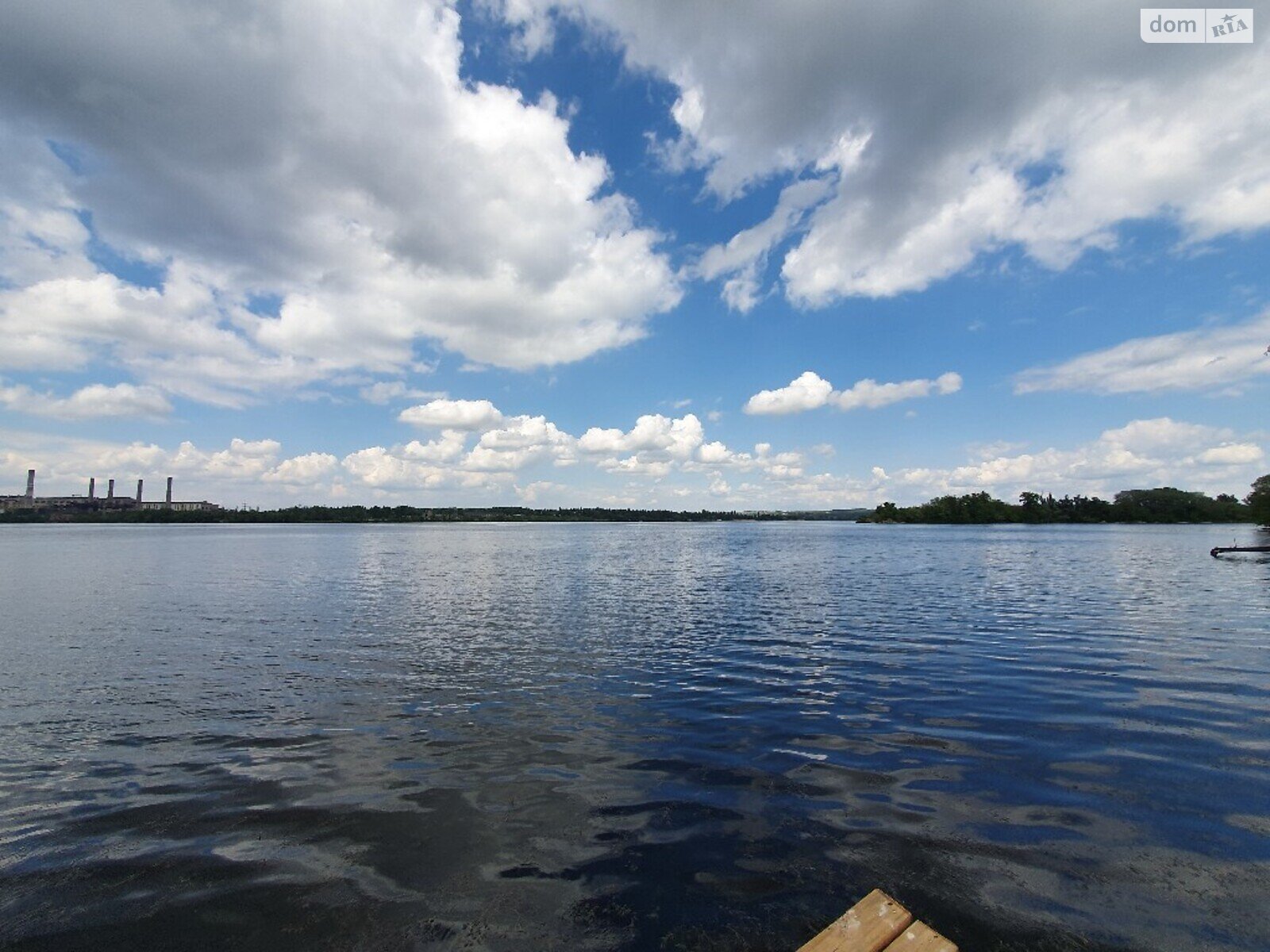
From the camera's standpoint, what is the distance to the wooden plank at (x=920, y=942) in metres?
5.61

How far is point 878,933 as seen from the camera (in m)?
5.89

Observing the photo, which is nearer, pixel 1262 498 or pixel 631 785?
pixel 631 785

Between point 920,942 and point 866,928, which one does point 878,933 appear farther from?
point 920,942

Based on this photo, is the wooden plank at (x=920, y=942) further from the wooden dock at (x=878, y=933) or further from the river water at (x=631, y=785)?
the river water at (x=631, y=785)

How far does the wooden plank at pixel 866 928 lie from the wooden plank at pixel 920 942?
11cm

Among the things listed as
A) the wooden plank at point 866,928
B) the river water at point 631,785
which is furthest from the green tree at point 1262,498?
the wooden plank at point 866,928

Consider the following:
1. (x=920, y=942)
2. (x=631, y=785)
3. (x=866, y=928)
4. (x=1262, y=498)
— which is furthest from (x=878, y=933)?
(x=1262, y=498)

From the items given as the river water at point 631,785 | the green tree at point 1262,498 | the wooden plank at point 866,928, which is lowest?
the river water at point 631,785

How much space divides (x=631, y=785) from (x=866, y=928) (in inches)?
274

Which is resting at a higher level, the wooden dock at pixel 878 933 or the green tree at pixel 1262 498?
the green tree at pixel 1262 498

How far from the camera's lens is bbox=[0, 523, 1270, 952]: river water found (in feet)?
26.4

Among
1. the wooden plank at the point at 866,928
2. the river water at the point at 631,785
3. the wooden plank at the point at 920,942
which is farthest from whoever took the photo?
the river water at the point at 631,785

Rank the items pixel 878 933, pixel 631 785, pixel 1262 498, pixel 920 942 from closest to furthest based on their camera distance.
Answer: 1. pixel 920 942
2. pixel 878 933
3. pixel 631 785
4. pixel 1262 498

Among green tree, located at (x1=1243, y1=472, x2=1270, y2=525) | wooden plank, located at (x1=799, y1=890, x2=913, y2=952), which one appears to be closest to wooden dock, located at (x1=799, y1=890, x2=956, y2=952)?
wooden plank, located at (x1=799, y1=890, x2=913, y2=952)
